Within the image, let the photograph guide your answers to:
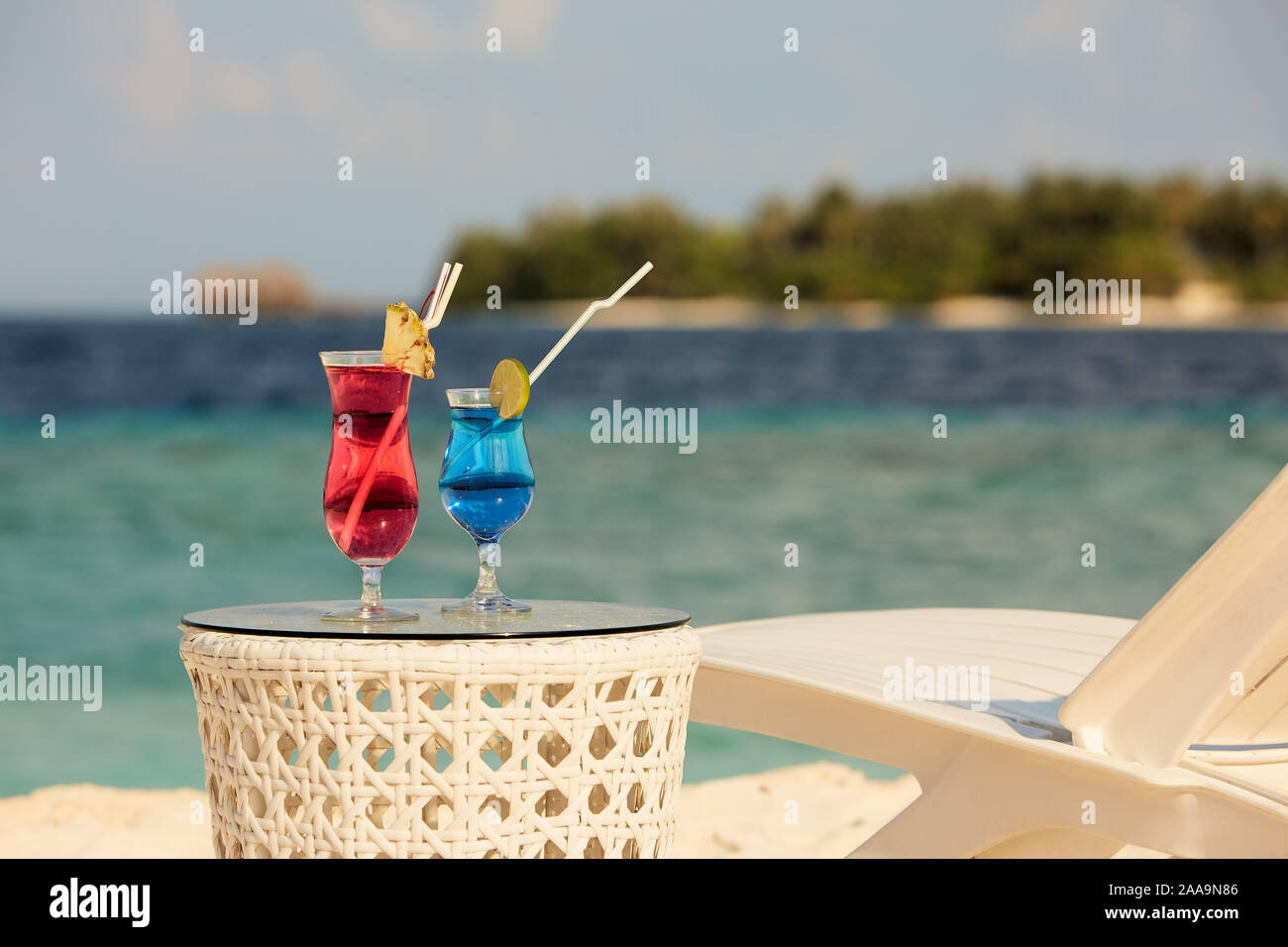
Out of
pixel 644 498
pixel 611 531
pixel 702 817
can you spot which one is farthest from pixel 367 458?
pixel 644 498

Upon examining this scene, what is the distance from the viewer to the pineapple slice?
1.41m

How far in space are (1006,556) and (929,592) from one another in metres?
0.67

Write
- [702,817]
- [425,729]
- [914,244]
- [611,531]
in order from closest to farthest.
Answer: [425,729], [702,817], [611,531], [914,244]

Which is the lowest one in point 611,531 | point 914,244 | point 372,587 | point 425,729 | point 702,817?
point 702,817

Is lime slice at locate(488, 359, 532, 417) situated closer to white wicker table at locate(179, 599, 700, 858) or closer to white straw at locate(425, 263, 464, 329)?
white straw at locate(425, 263, 464, 329)

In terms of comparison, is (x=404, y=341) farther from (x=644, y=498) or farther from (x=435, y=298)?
(x=644, y=498)

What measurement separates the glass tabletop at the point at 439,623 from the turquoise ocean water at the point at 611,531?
2.46 m

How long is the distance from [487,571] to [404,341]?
0.26m

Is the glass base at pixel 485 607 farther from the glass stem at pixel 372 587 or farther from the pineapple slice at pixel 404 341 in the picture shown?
the pineapple slice at pixel 404 341

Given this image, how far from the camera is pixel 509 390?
1.41 meters

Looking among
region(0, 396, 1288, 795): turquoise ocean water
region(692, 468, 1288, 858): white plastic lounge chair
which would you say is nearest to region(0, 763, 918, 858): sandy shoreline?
region(0, 396, 1288, 795): turquoise ocean water

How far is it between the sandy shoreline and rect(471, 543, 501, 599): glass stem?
1.59 m

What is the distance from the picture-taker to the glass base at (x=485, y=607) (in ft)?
4.91

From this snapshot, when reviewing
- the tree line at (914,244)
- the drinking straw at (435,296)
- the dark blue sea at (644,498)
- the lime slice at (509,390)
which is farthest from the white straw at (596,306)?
the tree line at (914,244)
